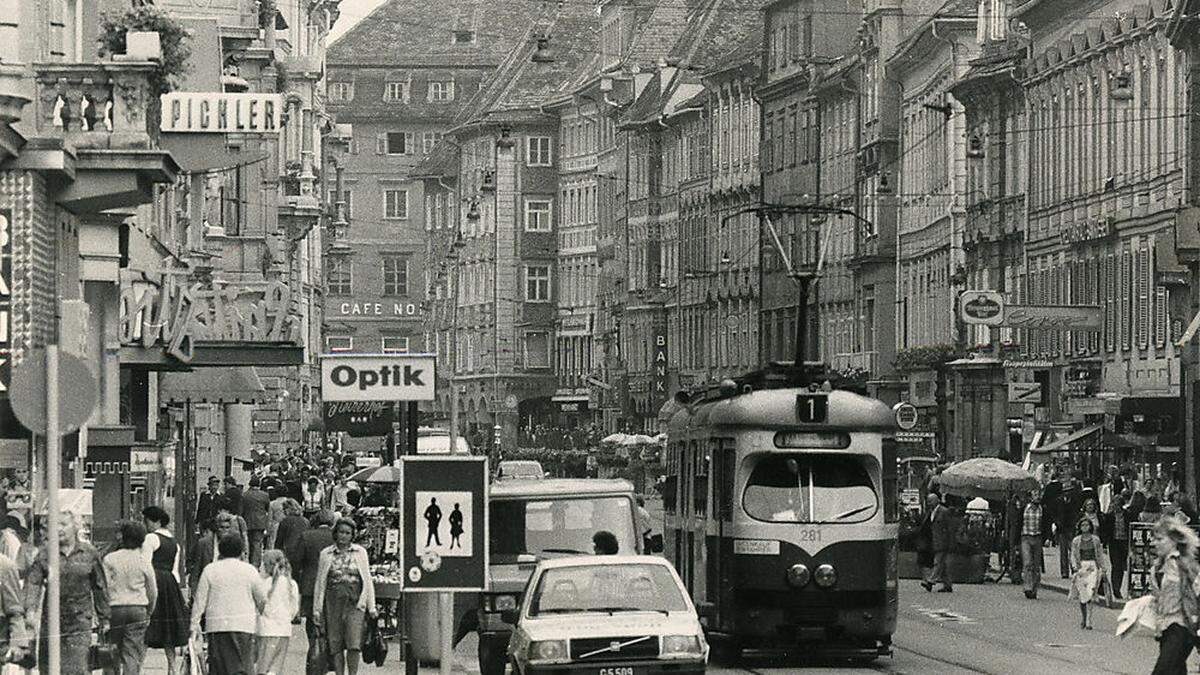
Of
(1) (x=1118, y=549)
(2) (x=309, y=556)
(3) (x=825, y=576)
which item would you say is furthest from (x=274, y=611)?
(1) (x=1118, y=549)

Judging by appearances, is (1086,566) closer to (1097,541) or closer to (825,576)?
(1097,541)

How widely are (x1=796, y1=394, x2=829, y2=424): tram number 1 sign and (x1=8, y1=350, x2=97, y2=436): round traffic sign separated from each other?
560 inches

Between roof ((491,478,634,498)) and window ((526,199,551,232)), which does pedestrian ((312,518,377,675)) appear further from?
window ((526,199,551,232))

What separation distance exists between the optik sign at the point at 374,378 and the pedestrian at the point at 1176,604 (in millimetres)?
5647

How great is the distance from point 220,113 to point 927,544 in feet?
55.5

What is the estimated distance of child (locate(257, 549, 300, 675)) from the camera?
81.7 ft

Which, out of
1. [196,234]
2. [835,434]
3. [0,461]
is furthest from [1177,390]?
[0,461]

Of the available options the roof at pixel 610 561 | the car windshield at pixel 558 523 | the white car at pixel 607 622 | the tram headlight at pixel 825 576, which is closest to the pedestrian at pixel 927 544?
the tram headlight at pixel 825 576

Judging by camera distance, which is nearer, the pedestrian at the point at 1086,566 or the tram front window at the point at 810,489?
the tram front window at the point at 810,489

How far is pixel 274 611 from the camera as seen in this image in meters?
25.0

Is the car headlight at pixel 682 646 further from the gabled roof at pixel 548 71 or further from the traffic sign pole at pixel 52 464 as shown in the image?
the gabled roof at pixel 548 71

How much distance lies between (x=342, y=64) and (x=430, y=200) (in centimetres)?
1036

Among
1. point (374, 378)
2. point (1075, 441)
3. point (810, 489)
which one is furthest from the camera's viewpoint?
point (1075, 441)

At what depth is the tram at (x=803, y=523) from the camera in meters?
31.4
